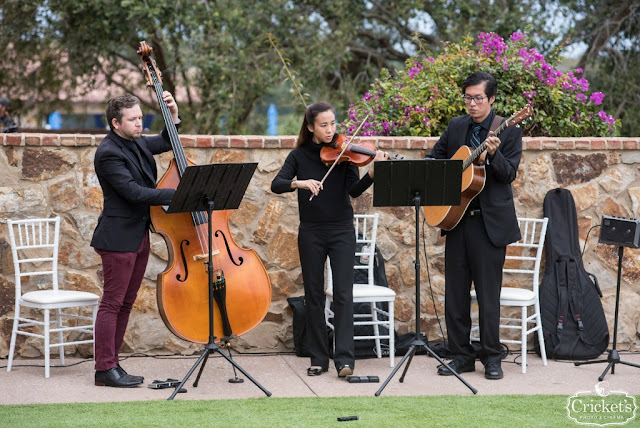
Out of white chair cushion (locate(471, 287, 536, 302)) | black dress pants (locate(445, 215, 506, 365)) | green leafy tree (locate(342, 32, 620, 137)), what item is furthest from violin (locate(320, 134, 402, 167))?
green leafy tree (locate(342, 32, 620, 137))

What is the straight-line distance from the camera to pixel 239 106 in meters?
11.0

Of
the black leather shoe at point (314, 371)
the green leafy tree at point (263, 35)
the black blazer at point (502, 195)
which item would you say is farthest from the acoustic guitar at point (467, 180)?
the green leafy tree at point (263, 35)

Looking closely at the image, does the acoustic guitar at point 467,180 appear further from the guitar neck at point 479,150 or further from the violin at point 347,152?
the violin at point 347,152

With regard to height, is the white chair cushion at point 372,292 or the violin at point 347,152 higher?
the violin at point 347,152

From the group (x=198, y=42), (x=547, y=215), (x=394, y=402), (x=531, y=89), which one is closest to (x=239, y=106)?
(x=198, y=42)

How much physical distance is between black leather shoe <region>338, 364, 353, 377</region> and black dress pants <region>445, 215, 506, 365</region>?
2.46 feet

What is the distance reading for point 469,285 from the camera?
19.0 feet

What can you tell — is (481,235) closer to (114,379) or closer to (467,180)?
(467,180)

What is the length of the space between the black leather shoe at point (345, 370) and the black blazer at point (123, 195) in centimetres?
147

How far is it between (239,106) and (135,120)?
230 inches

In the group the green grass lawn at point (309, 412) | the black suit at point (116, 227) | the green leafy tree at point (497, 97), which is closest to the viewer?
the green grass lawn at point (309, 412)

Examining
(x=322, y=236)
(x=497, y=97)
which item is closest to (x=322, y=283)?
(x=322, y=236)

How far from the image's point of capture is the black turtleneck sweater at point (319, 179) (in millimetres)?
5559

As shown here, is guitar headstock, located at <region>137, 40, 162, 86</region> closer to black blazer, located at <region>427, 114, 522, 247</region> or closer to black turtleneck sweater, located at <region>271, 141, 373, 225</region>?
black turtleneck sweater, located at <region>271, 141, 373, 225</region>
